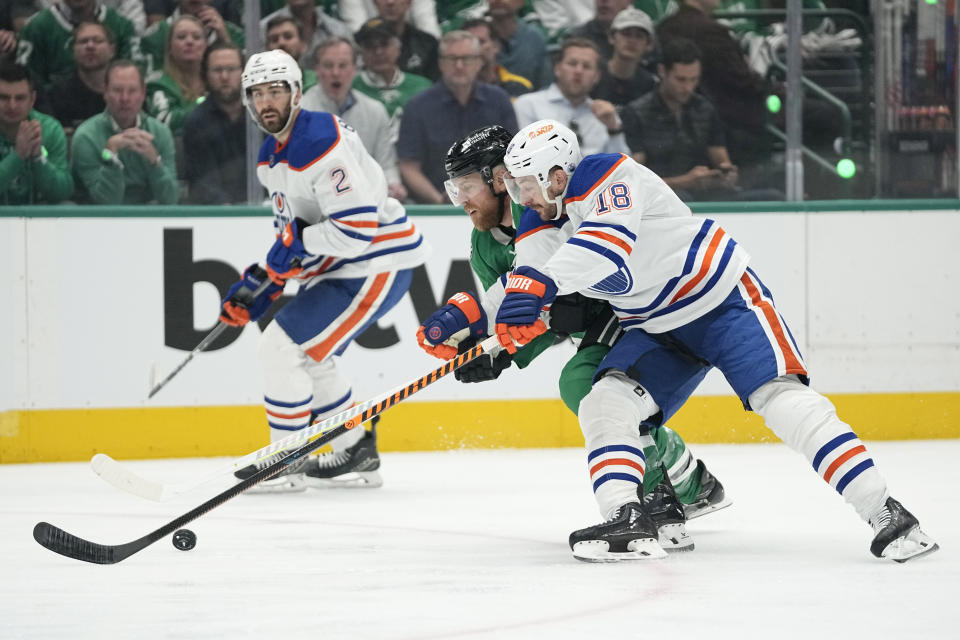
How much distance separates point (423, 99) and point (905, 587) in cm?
335

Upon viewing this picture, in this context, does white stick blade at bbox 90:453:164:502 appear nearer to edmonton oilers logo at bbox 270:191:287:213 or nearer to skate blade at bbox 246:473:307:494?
skate blade at bbox 246:473:307:494

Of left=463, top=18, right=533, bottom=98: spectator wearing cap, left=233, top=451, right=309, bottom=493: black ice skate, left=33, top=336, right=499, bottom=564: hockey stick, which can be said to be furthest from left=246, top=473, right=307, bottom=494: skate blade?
left=463, top=18, right=533, bottom=98: spectator wearing cap

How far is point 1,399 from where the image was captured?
5.18m

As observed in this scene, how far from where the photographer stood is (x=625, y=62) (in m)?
5.70

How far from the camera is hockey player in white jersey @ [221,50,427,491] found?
4.35 metres

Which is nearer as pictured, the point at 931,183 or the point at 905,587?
the point at 905,587

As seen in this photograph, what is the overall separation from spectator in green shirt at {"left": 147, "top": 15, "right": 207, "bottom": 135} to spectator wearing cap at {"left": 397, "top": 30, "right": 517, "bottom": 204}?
822mm

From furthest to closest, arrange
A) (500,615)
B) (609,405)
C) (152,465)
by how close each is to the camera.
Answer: (152,465)
(609,405)
(500,615)

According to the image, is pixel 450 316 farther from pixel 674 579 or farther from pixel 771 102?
pixel 771 102

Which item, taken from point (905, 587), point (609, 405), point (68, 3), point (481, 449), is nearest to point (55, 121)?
point (68, 3)

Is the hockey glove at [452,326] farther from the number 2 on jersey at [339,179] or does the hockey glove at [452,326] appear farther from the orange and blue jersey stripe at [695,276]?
the number 2 on jersey at [339,179]

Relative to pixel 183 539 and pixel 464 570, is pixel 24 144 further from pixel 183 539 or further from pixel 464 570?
pixel 464 570

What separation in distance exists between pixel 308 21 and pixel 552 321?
2660 mm

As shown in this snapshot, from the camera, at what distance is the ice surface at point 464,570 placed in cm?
246
